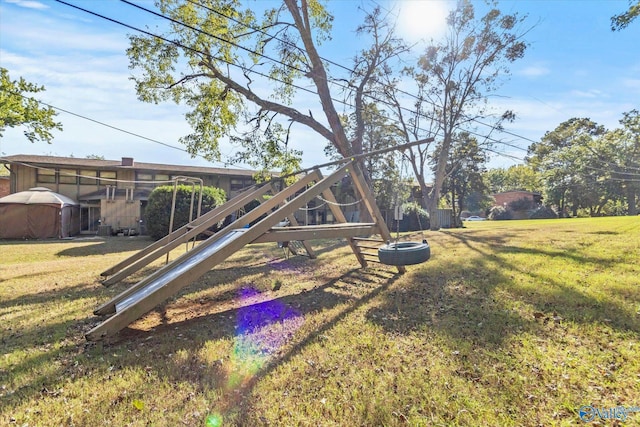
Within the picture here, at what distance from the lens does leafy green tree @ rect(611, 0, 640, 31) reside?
8297mm

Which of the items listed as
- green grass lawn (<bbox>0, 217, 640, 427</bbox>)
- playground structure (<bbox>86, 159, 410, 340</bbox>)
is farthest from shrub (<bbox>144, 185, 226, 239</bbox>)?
green grass lawn (<bbox>0, 217, 640, 427</bbox>)

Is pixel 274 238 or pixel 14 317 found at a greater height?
pixel 274 238

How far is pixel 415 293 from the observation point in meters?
5.18

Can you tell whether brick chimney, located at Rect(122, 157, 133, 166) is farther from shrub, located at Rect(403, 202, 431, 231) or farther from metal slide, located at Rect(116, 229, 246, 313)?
metal slide, located at Rect(116, 229, 246, 313)

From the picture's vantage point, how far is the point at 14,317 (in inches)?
178

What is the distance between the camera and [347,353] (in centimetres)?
323

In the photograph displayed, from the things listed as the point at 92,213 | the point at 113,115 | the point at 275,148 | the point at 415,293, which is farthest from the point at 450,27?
the point at 92,213

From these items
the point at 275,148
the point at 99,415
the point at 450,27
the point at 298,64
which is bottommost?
the point at 99,415

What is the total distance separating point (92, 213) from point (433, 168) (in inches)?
1240

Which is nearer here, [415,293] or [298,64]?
[415,293]

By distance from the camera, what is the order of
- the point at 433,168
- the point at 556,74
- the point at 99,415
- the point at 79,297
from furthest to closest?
1. the point at 433,168
2. the point at 556,74
3. the point at 79,297
4. the point at 99,415

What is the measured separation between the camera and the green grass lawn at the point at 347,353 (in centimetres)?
233

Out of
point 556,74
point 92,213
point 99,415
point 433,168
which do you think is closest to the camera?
point 99,415

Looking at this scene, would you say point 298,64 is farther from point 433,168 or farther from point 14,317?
point 433,168
